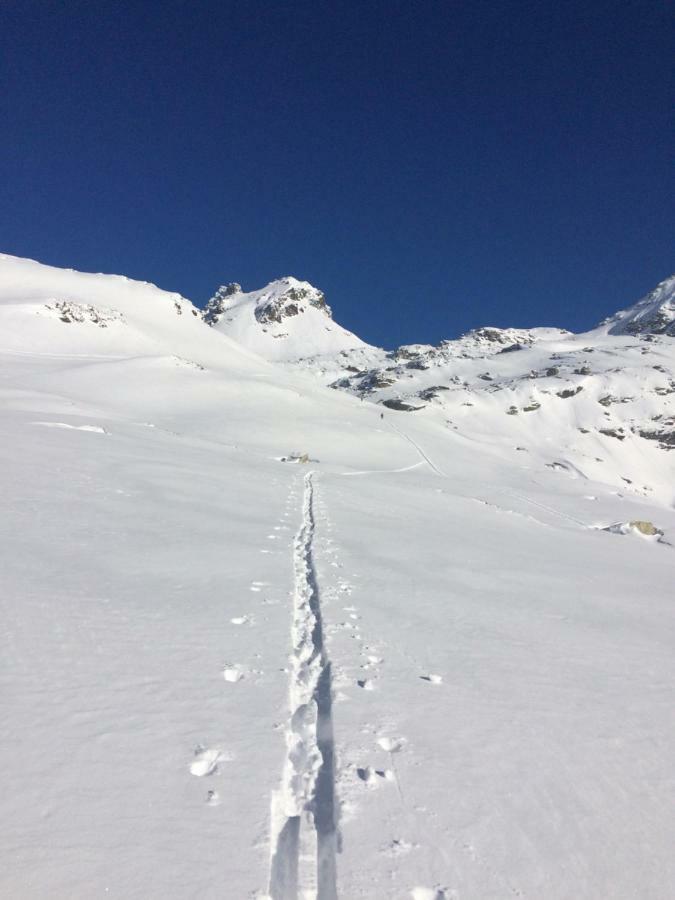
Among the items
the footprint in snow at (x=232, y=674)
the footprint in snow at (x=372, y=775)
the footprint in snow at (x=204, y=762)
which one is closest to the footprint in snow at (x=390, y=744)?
the footprint in snow at (x=372, y=775)

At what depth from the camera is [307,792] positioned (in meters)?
3.62

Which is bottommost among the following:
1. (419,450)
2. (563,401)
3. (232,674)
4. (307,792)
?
(307,792)

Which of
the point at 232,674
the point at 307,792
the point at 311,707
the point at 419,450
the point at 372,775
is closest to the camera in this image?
the point at 307,792

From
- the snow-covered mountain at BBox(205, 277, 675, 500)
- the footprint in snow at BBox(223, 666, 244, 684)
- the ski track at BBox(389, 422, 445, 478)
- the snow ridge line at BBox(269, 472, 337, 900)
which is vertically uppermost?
the snow-covered mountain at BBox(205, 277, 675, 500)

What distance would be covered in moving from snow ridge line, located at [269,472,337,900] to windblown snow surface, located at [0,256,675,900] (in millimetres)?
16

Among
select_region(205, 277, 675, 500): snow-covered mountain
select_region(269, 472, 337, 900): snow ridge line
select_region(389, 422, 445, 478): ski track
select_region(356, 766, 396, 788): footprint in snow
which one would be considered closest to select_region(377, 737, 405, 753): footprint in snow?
select_region(356, 766, 396, 788): footprint in snow

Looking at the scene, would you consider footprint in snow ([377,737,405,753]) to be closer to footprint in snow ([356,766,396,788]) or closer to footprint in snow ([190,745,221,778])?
→ footprint in snow ([356,766,396,788])

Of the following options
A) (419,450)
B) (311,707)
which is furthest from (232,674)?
(419,450)

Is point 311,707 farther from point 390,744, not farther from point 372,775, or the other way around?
point 372,775

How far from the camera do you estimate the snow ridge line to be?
2.96 meters

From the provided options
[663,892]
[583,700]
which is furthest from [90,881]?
[583,700]

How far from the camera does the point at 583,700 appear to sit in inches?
205

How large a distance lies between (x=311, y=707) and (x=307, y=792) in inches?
40.1

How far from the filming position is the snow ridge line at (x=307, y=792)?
296 centimetres
